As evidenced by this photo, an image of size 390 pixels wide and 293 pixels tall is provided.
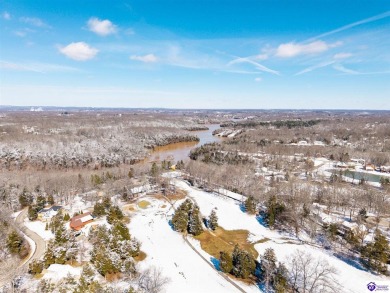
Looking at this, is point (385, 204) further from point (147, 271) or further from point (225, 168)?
point (147, 271)

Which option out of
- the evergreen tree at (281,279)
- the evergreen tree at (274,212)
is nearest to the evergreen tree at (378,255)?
the evergreen tree at (281,279)

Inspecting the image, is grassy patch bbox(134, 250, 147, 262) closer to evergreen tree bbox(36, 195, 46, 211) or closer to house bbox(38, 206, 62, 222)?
house bbox(38, 206, 62, 222)

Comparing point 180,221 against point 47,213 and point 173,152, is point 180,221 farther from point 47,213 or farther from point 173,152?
point 173,152

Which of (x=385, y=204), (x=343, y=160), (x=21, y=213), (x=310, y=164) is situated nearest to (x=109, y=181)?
(x=21, y=213)

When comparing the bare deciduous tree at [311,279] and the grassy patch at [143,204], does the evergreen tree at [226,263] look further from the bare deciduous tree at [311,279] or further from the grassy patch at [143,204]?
the grassy patch at [143,204]

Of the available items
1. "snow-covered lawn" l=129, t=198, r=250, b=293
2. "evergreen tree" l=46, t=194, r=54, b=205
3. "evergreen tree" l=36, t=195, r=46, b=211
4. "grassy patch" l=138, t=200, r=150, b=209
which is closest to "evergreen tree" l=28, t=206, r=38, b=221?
"evergreen tree" l=36, t=195, r=46, b=211

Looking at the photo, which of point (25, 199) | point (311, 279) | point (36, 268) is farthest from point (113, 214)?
point (311, 279)
